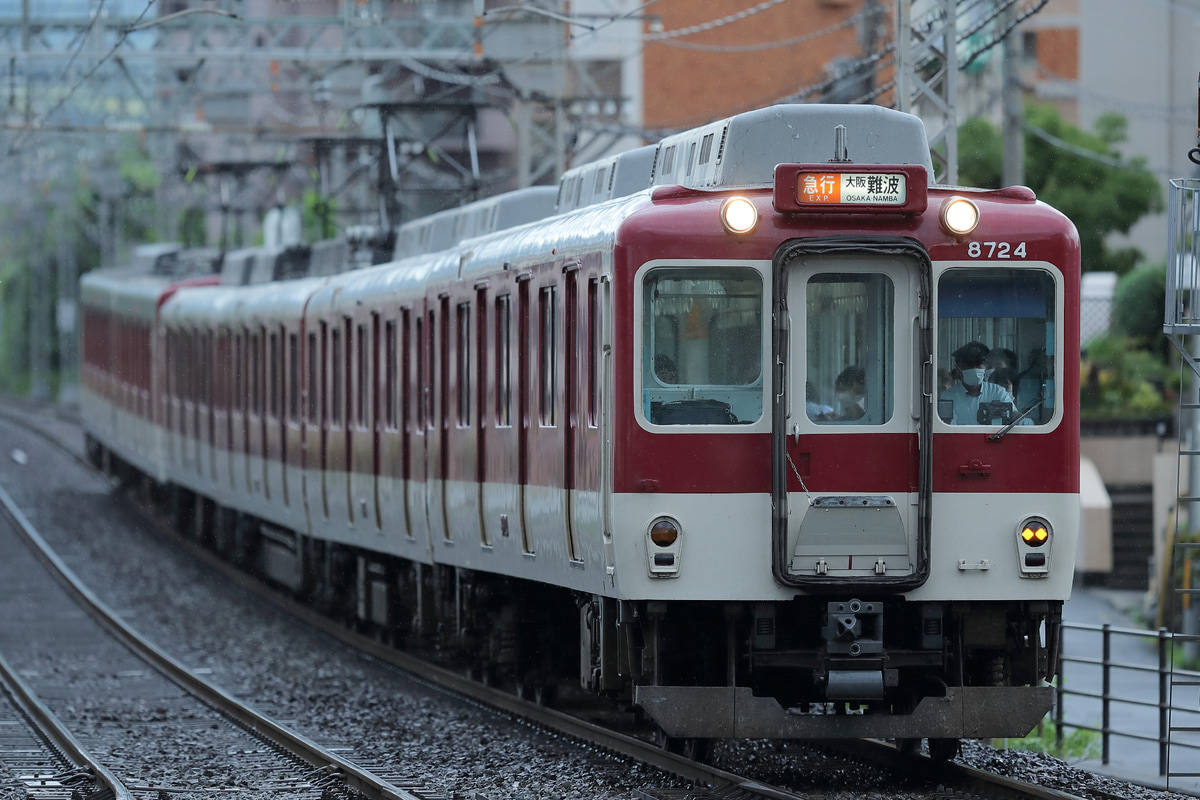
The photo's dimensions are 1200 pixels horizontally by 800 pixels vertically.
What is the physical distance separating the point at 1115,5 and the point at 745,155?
139ft

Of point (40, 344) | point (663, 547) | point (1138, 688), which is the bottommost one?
point (1138, 688)

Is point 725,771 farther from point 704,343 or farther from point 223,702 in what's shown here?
point 223,702

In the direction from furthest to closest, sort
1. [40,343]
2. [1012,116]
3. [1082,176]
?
[40,343] → [1082,176] → [1012,116]

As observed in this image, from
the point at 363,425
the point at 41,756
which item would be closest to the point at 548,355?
the point at 41,756

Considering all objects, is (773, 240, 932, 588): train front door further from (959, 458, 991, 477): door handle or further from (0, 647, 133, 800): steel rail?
(0, 647, 133, 800): steel rail

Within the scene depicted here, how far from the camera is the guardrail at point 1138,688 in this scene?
11.7 metres

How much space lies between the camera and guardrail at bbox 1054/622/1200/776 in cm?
1166

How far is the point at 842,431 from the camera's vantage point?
→ 10.1 metres

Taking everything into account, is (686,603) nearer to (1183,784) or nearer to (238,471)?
(1183,784)

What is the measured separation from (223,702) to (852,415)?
6285mm

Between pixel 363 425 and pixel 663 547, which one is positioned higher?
pixel 663 547

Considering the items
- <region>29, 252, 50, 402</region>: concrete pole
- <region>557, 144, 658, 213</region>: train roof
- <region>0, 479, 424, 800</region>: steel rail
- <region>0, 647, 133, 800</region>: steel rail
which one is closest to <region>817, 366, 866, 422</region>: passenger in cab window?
<region>557, 144, 658, 213</region>: train roof

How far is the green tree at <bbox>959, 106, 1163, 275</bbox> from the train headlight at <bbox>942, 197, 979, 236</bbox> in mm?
33225

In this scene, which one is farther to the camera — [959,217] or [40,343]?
[40,343]
